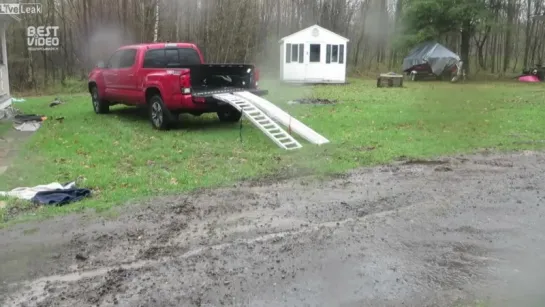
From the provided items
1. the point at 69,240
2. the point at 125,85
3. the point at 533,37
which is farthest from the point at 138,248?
the point at 533,37

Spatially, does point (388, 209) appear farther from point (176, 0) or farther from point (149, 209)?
point (176, 0)

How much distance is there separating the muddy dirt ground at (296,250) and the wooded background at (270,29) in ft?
62.2

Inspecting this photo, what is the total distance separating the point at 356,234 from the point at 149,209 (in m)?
2.19

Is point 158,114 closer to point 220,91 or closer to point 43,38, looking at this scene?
point 220,91

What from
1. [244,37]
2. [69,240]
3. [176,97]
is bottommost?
[69,240]

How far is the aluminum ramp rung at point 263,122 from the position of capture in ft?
27.8

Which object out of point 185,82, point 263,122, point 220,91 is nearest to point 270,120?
point 263,122

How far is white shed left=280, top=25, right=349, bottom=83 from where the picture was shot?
24906mm

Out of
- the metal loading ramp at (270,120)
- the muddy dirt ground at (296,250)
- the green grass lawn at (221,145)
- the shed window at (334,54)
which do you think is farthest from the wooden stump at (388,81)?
the muddy dirt ground at (296,250)

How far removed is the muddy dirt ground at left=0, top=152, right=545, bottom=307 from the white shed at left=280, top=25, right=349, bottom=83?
19382 mm

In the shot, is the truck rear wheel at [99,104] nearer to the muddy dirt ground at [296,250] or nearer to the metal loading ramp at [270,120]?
the metal loading ramp at [270,120]

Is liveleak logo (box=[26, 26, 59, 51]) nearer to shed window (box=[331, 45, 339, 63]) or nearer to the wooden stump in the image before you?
shed window (box=[331, 45, 339, 63])

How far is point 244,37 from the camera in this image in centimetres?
2661

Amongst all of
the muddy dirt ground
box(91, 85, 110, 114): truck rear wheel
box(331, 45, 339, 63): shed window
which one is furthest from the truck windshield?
box(331, 45, 339, 63): shed window
